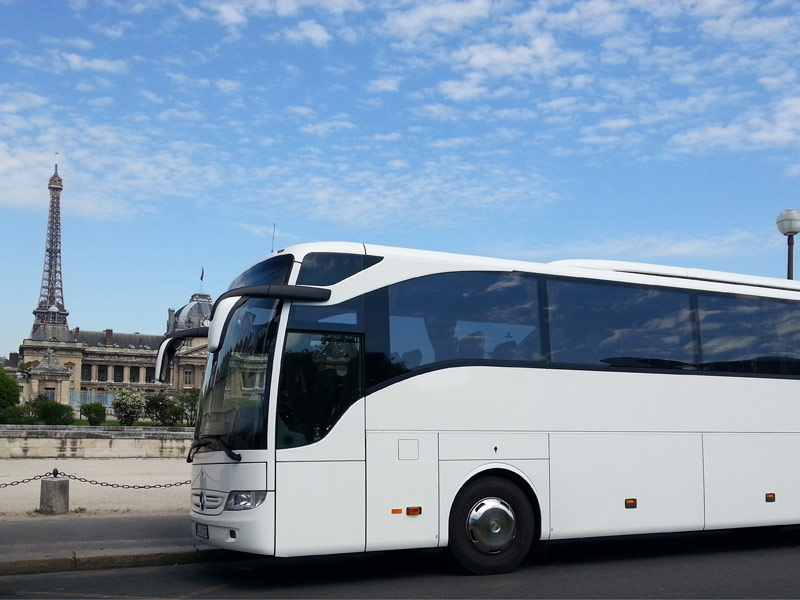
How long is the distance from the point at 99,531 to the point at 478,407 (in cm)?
572

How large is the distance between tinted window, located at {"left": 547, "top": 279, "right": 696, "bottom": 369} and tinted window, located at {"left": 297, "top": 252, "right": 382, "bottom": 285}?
7.92 ft

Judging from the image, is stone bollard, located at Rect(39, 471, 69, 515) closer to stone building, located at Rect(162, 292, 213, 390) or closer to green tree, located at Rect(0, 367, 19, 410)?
green tree, located at Rect(0, 367, 19, 410)

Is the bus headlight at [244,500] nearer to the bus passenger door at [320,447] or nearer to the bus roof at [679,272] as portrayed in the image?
the bus passenger door at [320,447]

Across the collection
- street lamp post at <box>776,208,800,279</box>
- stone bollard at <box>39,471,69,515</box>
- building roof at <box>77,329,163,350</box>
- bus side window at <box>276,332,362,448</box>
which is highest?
building roof at <box>77,329,163,350</box>

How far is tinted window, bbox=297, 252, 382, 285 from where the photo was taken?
898 cm

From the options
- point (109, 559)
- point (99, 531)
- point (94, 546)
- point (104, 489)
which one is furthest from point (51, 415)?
point (109, 559)

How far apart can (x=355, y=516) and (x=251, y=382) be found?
5.45 ft

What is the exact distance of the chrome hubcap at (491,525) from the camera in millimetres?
9406

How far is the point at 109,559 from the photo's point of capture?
32.5 feet

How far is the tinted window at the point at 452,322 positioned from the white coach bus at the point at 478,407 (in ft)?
0.07

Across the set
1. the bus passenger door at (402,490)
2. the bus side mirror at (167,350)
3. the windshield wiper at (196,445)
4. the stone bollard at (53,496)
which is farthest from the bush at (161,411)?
the bus passenger door at (402,490)

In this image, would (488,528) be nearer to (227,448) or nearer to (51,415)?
(227,448)

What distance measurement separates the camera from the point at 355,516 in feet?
28.9

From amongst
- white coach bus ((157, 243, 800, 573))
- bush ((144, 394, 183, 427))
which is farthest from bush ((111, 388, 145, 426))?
white coach bus ((157, 243, 800, 573))
